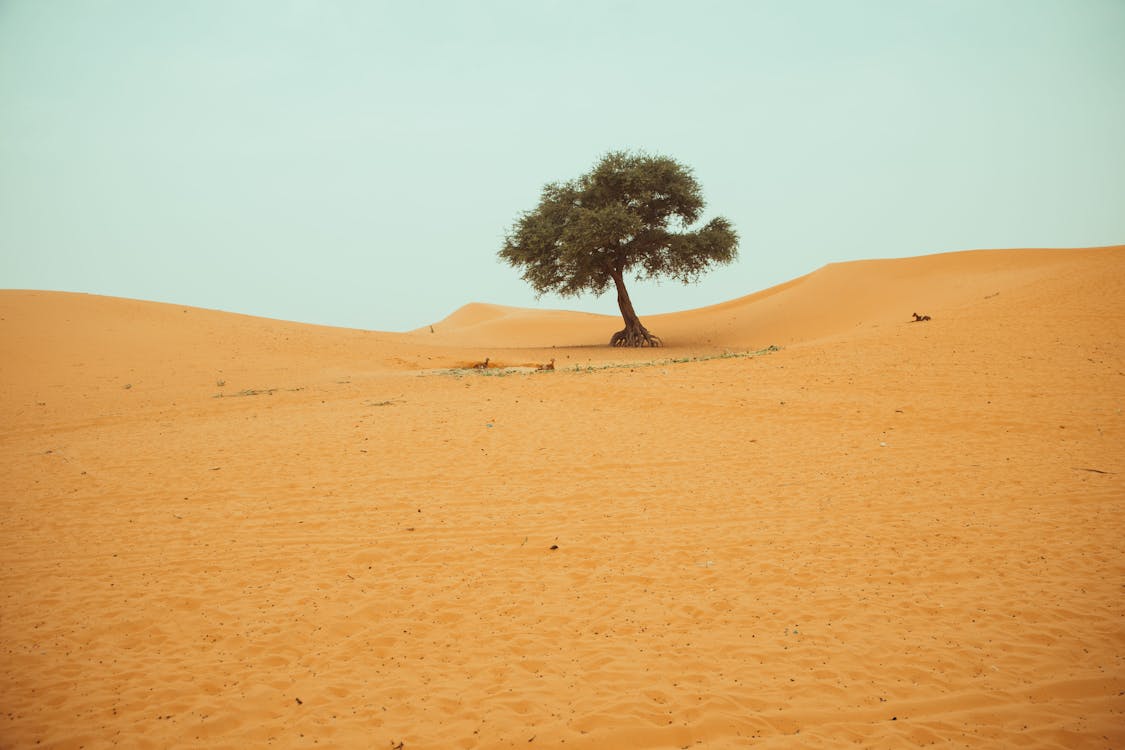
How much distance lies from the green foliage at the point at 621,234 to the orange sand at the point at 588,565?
567 inches

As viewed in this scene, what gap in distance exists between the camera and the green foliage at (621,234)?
27453mm

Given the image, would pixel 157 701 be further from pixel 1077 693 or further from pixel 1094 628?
pixel 1094 628

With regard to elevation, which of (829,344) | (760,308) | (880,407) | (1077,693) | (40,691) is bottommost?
(1077,693)

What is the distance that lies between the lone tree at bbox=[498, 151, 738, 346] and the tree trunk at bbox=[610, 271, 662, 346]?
0.05 m

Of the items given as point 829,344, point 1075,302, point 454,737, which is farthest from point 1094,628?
point 1075,302

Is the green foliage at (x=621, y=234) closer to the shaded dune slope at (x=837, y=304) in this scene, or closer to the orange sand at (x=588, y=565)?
the shaded dune slope at (x=837, y=304)

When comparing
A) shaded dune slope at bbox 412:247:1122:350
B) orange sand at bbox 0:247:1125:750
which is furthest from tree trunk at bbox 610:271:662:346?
orange sand at bbox 0:247:1125:750

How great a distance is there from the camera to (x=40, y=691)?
4152 millimetres

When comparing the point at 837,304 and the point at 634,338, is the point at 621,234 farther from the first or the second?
the point at 837,304

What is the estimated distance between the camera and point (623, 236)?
87.8 ft

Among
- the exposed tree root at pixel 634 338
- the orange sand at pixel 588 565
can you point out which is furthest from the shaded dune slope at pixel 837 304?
the orange sand at pixel 588 565

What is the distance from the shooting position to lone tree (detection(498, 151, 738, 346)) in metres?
27.5

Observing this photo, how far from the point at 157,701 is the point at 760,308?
116ft

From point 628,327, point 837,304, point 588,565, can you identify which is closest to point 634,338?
point 628,327
